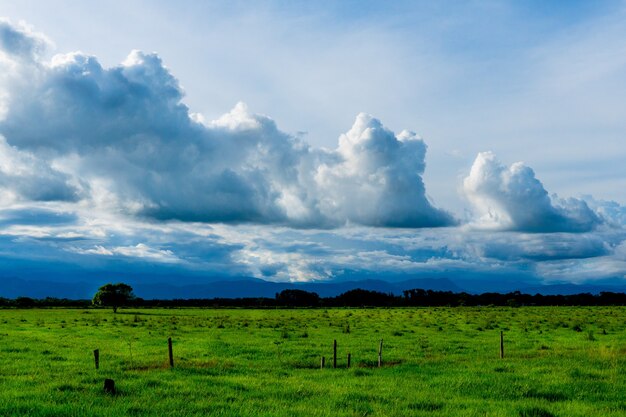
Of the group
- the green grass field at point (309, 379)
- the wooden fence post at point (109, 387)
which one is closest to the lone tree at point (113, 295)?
the green grass field at point (309, 379)

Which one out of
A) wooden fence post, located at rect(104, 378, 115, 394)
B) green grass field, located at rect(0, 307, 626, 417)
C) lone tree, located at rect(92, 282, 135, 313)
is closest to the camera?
green grass field, located at rect(0, 307, 626, 417)

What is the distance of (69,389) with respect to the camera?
23.4 meters

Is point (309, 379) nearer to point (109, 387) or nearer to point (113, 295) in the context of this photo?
point (109, 387)

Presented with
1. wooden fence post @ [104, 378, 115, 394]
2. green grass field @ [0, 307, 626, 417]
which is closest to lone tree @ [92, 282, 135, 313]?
green grass field @ [0, 307, 626, 417]

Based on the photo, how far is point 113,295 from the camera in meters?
137

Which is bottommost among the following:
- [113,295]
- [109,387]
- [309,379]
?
[309,379]

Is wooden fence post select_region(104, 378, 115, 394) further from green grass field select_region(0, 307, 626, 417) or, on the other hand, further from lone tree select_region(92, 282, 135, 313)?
lone tree select_region(92, 282, 135, 313)

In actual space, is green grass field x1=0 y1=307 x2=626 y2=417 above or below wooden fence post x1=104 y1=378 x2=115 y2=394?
below

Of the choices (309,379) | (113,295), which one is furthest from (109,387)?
(113,295)

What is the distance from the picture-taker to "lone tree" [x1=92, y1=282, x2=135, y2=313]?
136625 millimetres

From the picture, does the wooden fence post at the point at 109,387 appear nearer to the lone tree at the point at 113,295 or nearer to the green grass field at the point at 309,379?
the green grass field at the point at 309,379

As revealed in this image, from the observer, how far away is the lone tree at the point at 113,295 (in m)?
137

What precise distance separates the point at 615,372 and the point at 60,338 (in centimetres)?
4547

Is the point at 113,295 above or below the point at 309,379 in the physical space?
above
